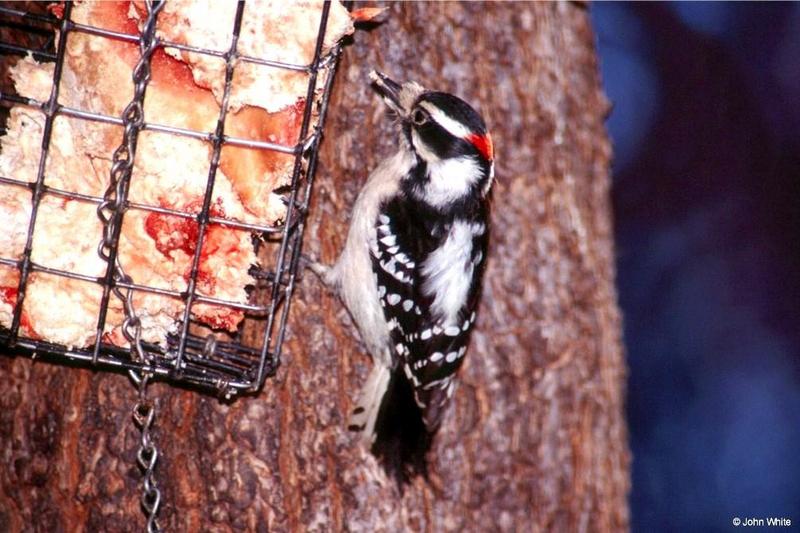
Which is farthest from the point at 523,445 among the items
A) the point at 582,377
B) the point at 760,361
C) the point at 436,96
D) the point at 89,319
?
the point at 760,361

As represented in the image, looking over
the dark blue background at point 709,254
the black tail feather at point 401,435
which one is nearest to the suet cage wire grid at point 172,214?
the black tail feather at point 401,435

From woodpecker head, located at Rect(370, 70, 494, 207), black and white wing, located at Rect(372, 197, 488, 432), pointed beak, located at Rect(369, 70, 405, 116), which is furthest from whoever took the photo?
black and white wing, located at Rect(372, 197, 488, 432)

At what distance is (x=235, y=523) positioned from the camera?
7.97ft

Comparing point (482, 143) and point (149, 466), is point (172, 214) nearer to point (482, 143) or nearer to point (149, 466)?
point (149, 466)

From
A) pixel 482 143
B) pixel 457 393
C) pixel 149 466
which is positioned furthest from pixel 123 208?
pixel 457 393

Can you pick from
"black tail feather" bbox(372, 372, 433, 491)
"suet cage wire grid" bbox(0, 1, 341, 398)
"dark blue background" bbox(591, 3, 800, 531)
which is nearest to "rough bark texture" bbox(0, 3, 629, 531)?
"black tail feather" bbox(372, 372, 433, 491)

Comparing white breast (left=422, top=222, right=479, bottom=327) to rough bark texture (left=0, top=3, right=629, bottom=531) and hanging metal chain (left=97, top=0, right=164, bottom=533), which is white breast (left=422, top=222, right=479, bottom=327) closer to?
rough bark texture (left=0, top=3, right=629, bottom=531)

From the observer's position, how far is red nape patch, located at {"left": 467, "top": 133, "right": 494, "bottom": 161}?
238 cm

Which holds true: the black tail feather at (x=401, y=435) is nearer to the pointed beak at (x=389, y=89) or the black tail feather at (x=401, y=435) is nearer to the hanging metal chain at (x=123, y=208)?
the hanging metal chain at (x=123, y=208)

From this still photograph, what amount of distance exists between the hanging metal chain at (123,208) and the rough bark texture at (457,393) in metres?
0.33

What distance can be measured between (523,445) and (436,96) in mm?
1282

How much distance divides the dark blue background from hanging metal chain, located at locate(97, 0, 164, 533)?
3.33 metres

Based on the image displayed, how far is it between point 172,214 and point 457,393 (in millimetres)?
1207

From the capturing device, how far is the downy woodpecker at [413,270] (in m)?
2.55
